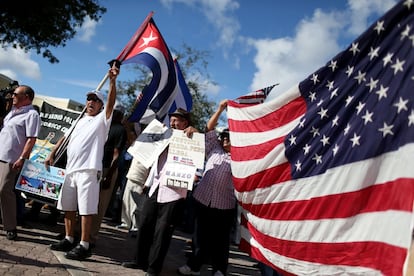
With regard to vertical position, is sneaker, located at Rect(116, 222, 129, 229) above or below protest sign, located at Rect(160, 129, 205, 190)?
below

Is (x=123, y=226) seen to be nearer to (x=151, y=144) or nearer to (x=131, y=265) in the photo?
(x=131, y=265)

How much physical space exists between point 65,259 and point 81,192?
0.79 metres

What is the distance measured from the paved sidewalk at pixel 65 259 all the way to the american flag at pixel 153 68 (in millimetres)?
1997

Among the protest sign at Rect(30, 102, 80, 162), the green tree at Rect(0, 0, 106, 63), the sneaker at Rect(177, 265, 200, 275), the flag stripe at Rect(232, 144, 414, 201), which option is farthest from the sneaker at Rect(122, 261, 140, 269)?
the green tree at Rect(0, 0, 106, 63)

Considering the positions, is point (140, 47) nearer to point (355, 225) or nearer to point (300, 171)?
point (300, 171)

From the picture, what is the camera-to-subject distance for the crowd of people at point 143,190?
16.1 ft

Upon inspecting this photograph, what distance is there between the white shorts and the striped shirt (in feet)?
4.15

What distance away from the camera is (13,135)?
5520mm

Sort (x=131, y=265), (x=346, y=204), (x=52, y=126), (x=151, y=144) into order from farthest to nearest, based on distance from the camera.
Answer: (x=52, y=126) → (x=151, y=144) → (x=131, y=265) → (x=346, y=204)

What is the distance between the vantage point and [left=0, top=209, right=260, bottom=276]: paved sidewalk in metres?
4.34

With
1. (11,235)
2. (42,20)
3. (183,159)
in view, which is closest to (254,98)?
(183,159)

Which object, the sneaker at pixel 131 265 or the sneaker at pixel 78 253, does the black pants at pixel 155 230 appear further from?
the sneaker at pixel 78 253

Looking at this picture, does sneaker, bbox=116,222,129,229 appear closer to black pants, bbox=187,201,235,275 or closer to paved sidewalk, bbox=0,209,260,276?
paved sidewalk, bbox=0,209,260,276

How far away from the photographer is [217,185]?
527 cm
